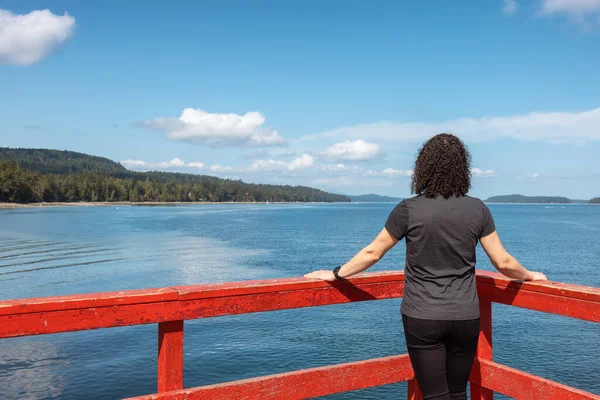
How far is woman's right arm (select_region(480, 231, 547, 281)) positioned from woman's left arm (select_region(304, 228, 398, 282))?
1.70ft

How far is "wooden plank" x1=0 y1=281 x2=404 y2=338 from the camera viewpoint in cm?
230

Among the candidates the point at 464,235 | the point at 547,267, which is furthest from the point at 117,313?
the point at 547,267

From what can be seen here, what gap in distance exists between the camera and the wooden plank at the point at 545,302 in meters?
2.86

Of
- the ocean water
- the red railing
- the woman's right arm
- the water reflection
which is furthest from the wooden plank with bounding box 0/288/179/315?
the water reflection

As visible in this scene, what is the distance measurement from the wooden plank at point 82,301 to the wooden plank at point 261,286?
0.37ft

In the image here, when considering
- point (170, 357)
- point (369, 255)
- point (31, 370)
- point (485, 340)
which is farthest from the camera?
point (31, 370)

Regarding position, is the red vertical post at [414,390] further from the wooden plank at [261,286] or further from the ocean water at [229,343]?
the ocean water at [229,343]

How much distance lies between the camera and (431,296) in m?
2.68

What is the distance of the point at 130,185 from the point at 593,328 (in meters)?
186

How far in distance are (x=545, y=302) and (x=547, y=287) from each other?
0.10 m

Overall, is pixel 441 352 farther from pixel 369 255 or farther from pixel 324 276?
pixel 324 276

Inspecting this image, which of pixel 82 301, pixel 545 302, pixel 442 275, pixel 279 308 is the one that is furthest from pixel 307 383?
pixel 545 302

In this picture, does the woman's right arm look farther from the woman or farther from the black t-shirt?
the black t-shirt

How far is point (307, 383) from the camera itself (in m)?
3.06
